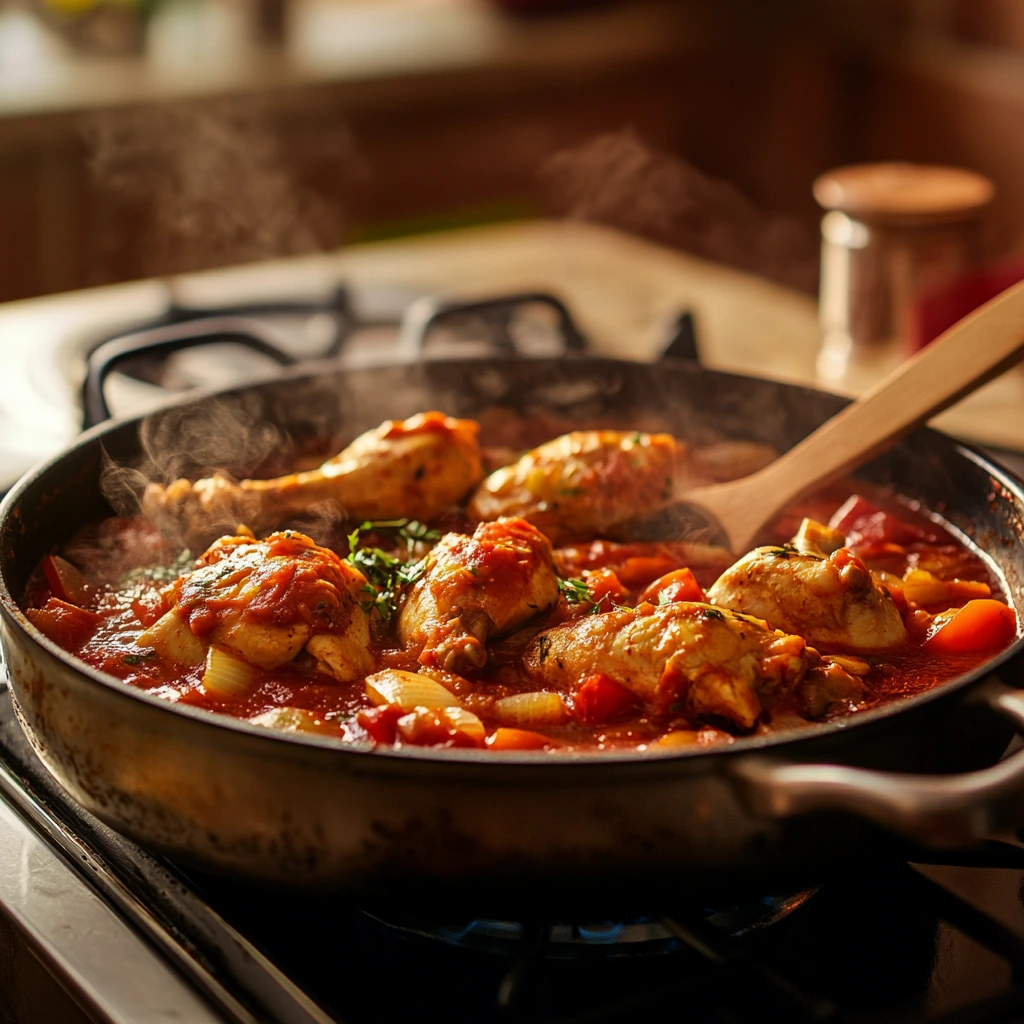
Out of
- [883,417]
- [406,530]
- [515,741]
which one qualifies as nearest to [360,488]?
[406,530]

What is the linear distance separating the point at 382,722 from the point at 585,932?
0.35m

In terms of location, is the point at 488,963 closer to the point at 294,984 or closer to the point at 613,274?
the point at 294,984

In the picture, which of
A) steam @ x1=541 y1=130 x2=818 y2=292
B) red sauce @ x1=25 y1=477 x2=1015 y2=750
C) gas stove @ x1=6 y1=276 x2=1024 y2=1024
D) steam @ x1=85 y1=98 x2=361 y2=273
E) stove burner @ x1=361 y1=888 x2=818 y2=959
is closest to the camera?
gas stove @ x1=6 y1=276 x2=1024 y2=1024

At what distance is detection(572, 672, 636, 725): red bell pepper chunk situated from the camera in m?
1.65

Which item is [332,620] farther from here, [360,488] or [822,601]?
[822,601]

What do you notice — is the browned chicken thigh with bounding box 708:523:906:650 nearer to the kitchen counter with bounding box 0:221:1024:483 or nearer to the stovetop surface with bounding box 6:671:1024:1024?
the stovetop surface with bounding box 6:671:1024:1024

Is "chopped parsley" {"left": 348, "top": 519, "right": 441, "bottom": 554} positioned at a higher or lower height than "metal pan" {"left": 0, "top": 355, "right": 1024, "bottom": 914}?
lower

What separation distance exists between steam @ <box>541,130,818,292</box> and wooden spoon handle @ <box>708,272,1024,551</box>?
4800mm

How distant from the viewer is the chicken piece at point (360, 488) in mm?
2111

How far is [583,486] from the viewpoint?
2189 millimetres

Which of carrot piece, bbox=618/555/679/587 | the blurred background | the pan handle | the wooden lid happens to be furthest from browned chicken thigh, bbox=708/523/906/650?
the blurred background

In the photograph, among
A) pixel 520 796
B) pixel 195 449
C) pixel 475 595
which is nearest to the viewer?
pixel 520 796

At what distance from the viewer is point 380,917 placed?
158 cm

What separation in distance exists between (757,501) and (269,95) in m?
4.49
